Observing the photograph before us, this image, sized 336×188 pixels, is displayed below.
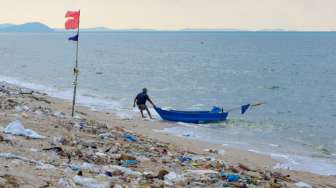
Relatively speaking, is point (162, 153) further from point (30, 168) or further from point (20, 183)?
point (20, 183)

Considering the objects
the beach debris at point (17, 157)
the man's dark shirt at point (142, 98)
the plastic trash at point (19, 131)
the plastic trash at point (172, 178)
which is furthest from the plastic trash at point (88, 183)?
the man's dark shirt at point (142, 98)

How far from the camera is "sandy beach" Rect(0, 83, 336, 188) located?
312 inches

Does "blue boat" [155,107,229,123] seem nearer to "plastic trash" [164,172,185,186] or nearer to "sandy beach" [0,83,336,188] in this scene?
"sandy beach" [0,83,336,188]

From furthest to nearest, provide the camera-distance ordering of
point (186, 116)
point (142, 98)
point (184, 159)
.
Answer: point (186, 116) < point (142, 98) < point (184, 159)

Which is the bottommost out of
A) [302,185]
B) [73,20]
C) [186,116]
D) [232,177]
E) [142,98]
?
[302,185]

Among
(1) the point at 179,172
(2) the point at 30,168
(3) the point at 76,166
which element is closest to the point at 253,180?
(1) the point at 179,172

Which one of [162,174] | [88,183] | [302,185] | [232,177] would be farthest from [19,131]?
[302,185]

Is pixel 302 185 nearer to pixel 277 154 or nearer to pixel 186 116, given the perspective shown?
pixel 277 154

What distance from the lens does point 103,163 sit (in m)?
9.56

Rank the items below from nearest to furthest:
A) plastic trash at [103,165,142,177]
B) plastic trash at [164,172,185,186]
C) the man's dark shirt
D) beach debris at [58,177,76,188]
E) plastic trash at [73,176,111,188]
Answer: beach debris at [58,177,76,188]
plastic trash at [73,176,111,188]
plastic trash at [164,172,185,186]
plastic trash at [103,165,142,177]
the man's dark shirt

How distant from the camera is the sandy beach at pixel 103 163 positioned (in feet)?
26.0

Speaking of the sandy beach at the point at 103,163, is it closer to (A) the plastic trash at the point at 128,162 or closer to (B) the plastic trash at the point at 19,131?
(A) the plastic trash at the point at 128,162

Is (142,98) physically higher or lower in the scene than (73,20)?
lower

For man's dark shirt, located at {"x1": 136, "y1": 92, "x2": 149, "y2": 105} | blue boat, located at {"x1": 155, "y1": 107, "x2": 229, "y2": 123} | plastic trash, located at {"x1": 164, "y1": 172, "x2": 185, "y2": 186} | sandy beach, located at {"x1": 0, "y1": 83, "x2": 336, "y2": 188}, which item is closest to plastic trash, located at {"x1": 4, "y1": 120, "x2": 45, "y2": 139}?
sandy beach, located at {"x1": 0, "y1": 83, "x2": 336, "y2": 188}
